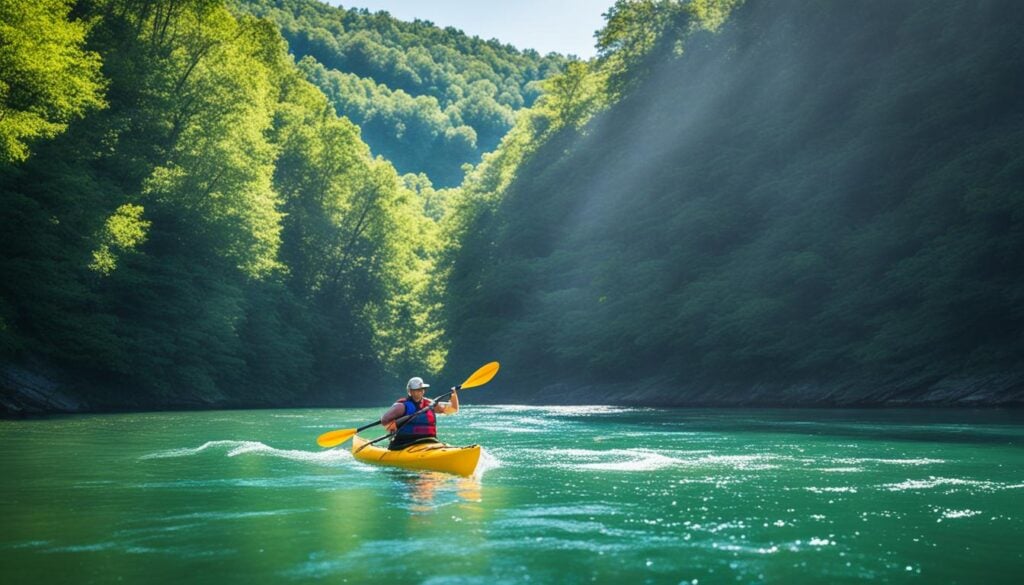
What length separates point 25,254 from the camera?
2341cm

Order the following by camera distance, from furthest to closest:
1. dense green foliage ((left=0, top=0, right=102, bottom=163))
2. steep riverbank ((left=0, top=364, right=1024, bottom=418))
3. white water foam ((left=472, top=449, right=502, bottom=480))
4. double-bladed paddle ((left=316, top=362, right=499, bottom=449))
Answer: steep riverbank ((left=0, top=364, right=1024, bottom=418)), dense green foliage ((left=0, top=0, right=102, bottom=163)), double-bladed paddle ((left=316, top=362, right=499, bottom=449)), white water foam ((left=472, top=449, right=502, bottom=480))

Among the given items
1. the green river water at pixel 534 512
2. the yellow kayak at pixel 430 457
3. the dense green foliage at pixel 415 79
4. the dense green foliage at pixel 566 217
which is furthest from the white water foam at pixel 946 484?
the dense green foliage at pixel 415 79

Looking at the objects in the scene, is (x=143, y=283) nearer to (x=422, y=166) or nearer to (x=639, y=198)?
(x=639, y=198)

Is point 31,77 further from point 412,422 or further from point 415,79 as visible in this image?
point 415,79

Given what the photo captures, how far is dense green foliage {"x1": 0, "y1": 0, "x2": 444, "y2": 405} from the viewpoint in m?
24.2

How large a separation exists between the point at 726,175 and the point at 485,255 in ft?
58.2

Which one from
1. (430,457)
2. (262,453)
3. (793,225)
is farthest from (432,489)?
(793,225)

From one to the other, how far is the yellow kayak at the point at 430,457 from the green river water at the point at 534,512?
21 centimetres

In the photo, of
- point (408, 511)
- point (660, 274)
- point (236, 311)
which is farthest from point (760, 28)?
point (408, 511)

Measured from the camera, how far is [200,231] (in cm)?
3222

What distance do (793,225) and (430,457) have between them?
71.6 ft

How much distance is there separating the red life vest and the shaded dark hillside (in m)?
16.7

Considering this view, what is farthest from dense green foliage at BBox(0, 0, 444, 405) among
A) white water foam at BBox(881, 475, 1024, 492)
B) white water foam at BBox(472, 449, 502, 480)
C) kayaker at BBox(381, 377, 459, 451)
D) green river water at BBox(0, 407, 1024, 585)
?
white water foam at BBox(881, 475, 1024, 492)

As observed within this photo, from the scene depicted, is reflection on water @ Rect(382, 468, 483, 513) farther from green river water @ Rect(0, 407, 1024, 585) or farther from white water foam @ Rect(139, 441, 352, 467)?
white water foam @ Rect(139, 441, 352, 467)
